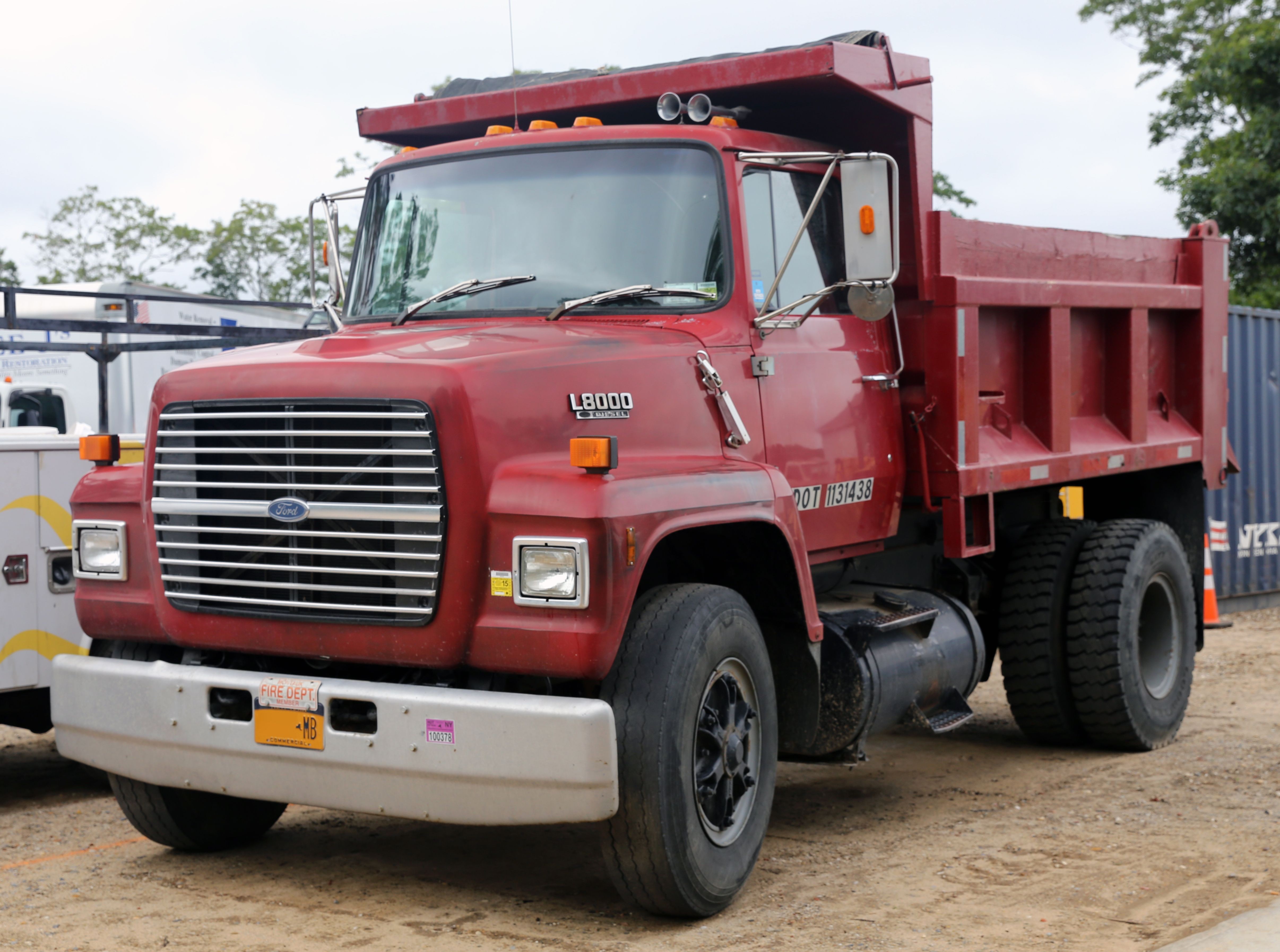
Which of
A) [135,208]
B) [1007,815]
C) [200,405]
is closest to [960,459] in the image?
[1007,815]

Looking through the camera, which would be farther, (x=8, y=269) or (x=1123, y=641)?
(x=8, y=269)

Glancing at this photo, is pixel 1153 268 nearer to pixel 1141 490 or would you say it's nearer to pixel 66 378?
pixel 1141 490

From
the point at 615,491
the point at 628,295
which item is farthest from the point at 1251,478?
the point at 615,491

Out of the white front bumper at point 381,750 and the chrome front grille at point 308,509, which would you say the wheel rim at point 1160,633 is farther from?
Result: the chrome front grille at point 308,509

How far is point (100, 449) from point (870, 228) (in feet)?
9.95

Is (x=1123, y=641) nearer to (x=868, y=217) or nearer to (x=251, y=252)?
(x=868, y=217)

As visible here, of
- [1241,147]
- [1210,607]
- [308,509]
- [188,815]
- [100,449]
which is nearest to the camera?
[308,509]

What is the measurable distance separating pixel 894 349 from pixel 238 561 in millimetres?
3149

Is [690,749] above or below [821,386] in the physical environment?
below

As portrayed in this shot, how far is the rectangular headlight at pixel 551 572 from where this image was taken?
14.6ft

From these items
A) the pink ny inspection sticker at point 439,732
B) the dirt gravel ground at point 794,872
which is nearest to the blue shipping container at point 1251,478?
the dirt gravel ground at point 794,872

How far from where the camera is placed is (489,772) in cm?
459

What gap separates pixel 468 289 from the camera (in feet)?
18.6

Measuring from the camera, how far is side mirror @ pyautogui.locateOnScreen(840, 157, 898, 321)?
561 cm
